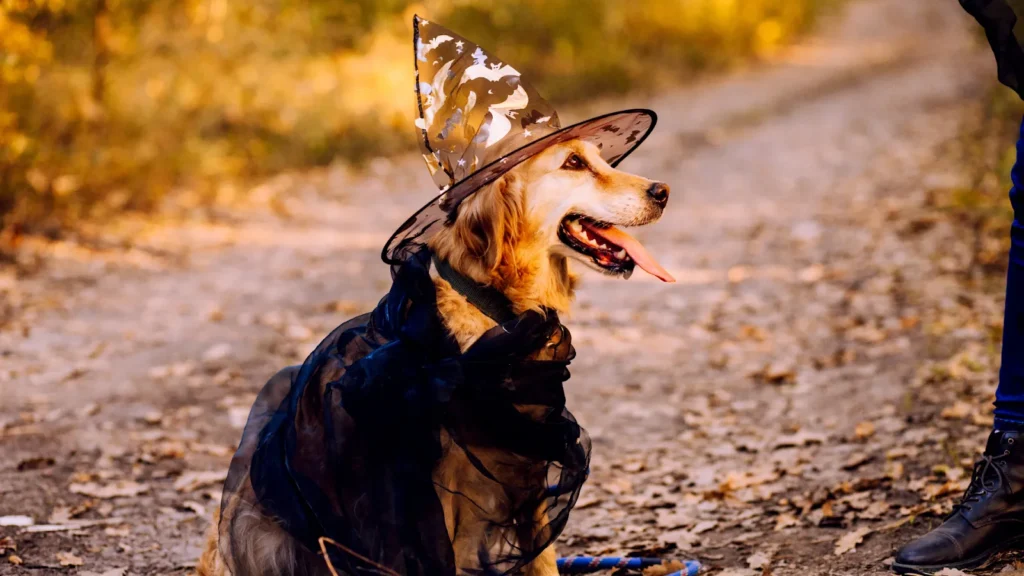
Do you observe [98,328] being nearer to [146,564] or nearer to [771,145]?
[146,564]

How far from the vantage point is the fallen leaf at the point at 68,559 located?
3641 mm

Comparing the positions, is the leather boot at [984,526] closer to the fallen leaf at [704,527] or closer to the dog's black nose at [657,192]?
the fallen leaf at [704,527]

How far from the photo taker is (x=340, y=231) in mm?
9664

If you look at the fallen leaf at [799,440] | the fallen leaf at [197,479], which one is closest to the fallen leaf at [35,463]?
the fallen leaf at [197,479]

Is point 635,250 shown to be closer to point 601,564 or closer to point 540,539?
point 540,539

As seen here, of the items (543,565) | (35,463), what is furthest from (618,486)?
(35,463)

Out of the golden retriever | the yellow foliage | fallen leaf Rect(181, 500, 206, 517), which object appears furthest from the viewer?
the yellow foliage

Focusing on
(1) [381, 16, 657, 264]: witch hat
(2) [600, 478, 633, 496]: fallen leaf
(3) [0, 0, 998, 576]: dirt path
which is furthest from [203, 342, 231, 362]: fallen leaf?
(1) [381, 16, 657, 264]: witch hat

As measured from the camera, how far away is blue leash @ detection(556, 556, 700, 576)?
3402 mm

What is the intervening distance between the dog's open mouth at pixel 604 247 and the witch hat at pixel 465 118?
0.30 metres

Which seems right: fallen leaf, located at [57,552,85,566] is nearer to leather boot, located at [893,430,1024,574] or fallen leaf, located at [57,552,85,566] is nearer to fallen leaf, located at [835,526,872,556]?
fallen leaf, located at [835,526,872,556]

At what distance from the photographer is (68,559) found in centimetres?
367

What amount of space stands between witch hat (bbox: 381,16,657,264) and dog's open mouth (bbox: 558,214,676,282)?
0.30 meters

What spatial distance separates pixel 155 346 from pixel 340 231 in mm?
3560
